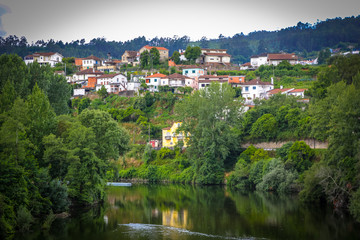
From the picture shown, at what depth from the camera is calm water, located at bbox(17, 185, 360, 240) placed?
30.5 meters

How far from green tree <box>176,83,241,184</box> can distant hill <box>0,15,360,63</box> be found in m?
96.1

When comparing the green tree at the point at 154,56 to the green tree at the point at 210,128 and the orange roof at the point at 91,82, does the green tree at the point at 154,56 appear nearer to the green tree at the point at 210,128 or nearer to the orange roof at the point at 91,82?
the orange roof at the point at 91,82

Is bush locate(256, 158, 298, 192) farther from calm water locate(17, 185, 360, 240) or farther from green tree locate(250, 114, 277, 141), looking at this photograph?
green tree locate(250, 114, 277, 141)

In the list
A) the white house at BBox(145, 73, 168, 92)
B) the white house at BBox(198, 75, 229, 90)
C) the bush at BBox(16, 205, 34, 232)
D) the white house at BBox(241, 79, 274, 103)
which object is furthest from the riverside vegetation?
the white house at BBox(241, 79, 274, 103)

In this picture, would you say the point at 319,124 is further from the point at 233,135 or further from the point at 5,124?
the point at 5,124

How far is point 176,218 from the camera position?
3641 centimetres

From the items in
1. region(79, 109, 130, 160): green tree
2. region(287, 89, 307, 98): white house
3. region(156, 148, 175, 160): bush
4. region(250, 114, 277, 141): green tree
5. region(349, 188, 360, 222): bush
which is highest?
region(287, 89, 307, 98): white house

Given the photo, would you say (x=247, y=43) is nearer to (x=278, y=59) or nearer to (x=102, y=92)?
(x=278, y=59)

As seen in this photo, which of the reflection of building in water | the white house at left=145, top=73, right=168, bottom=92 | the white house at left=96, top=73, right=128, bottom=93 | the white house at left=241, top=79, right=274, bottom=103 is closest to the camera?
the reflection of building in water

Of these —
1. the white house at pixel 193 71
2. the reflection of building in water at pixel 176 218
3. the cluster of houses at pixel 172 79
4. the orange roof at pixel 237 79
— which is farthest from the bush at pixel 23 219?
the white house at pixel 193 71

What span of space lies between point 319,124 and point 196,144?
744 inches

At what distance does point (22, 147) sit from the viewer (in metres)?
31.8

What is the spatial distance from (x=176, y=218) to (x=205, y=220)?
2.48 metres

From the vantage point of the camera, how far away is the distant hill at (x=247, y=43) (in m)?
163
